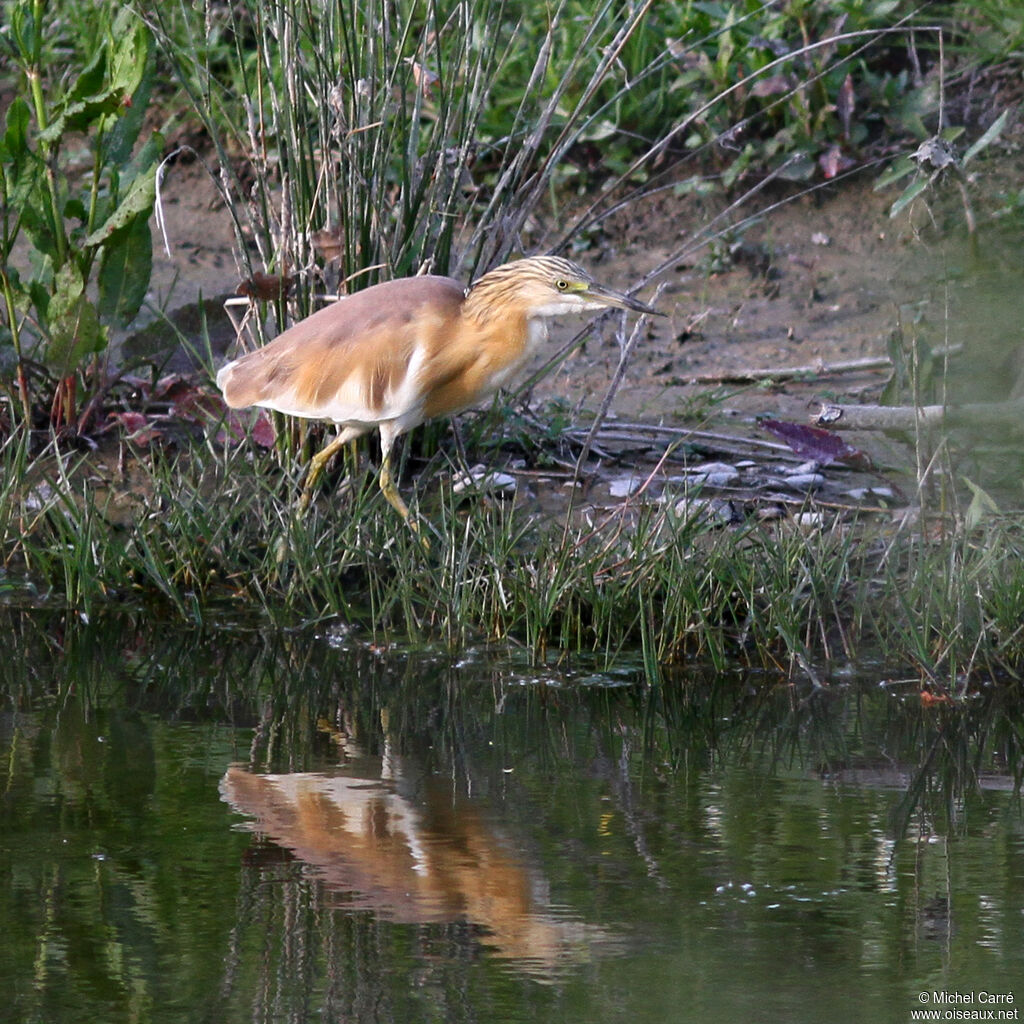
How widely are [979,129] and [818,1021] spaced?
5.52 m

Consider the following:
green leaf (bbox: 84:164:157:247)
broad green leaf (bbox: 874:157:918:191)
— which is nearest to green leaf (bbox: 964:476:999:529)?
broad green leaf (bbox: 874:157:918:191)

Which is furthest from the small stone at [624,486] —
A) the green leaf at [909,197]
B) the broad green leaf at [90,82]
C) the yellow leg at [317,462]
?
the broad green leaf at [90,82]

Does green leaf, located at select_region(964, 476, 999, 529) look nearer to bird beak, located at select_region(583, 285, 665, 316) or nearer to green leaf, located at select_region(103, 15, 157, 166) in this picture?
bird beak, located at select_region(583, 285, 665, 316)

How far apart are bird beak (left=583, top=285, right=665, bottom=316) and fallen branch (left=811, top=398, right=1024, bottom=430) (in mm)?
653

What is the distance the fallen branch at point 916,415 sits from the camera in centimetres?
280

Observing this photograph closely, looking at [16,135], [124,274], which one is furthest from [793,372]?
[16,135]

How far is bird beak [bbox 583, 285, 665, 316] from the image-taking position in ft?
16.0

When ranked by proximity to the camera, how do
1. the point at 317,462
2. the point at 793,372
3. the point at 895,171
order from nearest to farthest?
the point at 317,462 → the point at 793,372 → the point at 895,171

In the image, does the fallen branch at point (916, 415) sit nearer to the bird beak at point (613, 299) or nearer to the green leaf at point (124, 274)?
the bird beak at point (613, 299)

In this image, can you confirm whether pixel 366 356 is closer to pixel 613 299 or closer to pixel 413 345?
pixel 413 345

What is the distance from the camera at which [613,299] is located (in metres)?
4.89

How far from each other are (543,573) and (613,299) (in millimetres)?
828

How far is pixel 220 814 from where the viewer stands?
12.4ft

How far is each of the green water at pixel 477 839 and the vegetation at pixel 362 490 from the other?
158 millimetres
